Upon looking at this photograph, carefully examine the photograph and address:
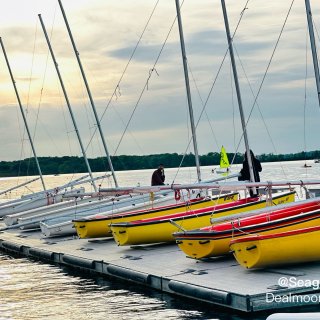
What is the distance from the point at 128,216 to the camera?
21984 mm

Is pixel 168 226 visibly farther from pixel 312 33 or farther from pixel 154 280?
pixel 312 33

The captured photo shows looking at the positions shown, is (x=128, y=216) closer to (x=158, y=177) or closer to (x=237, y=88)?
(x=158, y=177)


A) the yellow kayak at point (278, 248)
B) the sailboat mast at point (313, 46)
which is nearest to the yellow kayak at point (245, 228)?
the yellow kayak at point (278, 248)

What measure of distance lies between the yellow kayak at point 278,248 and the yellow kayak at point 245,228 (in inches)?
30.2

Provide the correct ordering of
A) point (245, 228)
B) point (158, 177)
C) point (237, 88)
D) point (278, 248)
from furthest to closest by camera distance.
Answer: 1. point (158, 177)
2. point (237, 88)
3. point (245, 228)
4. point (278, 248)

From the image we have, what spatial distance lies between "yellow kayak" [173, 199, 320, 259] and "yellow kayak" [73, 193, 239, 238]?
4332 mm

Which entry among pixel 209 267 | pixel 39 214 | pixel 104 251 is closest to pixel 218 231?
pixel 209 267

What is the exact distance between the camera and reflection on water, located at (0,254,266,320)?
14250 millimetres

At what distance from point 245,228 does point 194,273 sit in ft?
4.97

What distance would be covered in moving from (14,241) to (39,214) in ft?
12.9

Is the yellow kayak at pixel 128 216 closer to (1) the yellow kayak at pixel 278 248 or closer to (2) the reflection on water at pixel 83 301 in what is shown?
(2) the reflection on water at pixel 83 301

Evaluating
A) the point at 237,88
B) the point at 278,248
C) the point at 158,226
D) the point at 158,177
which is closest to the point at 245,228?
the point at 278,248

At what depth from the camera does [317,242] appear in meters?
15.1

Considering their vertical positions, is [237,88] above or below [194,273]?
above
